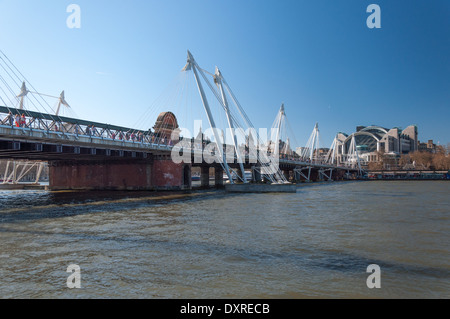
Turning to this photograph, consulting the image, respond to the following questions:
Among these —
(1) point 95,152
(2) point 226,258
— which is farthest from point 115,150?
(2) point 226,258

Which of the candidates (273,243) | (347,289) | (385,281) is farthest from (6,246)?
(385,281)

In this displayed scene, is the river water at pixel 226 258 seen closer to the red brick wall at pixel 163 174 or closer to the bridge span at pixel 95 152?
the bridge span at pixel 95 152

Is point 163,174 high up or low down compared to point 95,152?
down

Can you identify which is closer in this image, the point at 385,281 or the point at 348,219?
the point at 385,281

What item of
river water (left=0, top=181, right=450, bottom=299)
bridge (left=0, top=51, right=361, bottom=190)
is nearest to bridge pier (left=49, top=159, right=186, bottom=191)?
bridge (left=0, top=51, right=361, bottom=190)

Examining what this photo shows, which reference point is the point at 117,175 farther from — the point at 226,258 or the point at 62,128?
the point at 226,258

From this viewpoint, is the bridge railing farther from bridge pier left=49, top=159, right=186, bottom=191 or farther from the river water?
the river water

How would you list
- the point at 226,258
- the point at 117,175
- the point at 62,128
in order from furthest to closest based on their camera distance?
the point at 117,175
the point at 62,128
the point at 226,258

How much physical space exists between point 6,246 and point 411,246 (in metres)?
18.3

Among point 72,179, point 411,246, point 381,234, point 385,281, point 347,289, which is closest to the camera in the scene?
point 347,289

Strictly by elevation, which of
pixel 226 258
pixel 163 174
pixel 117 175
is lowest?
pixel 226 258
